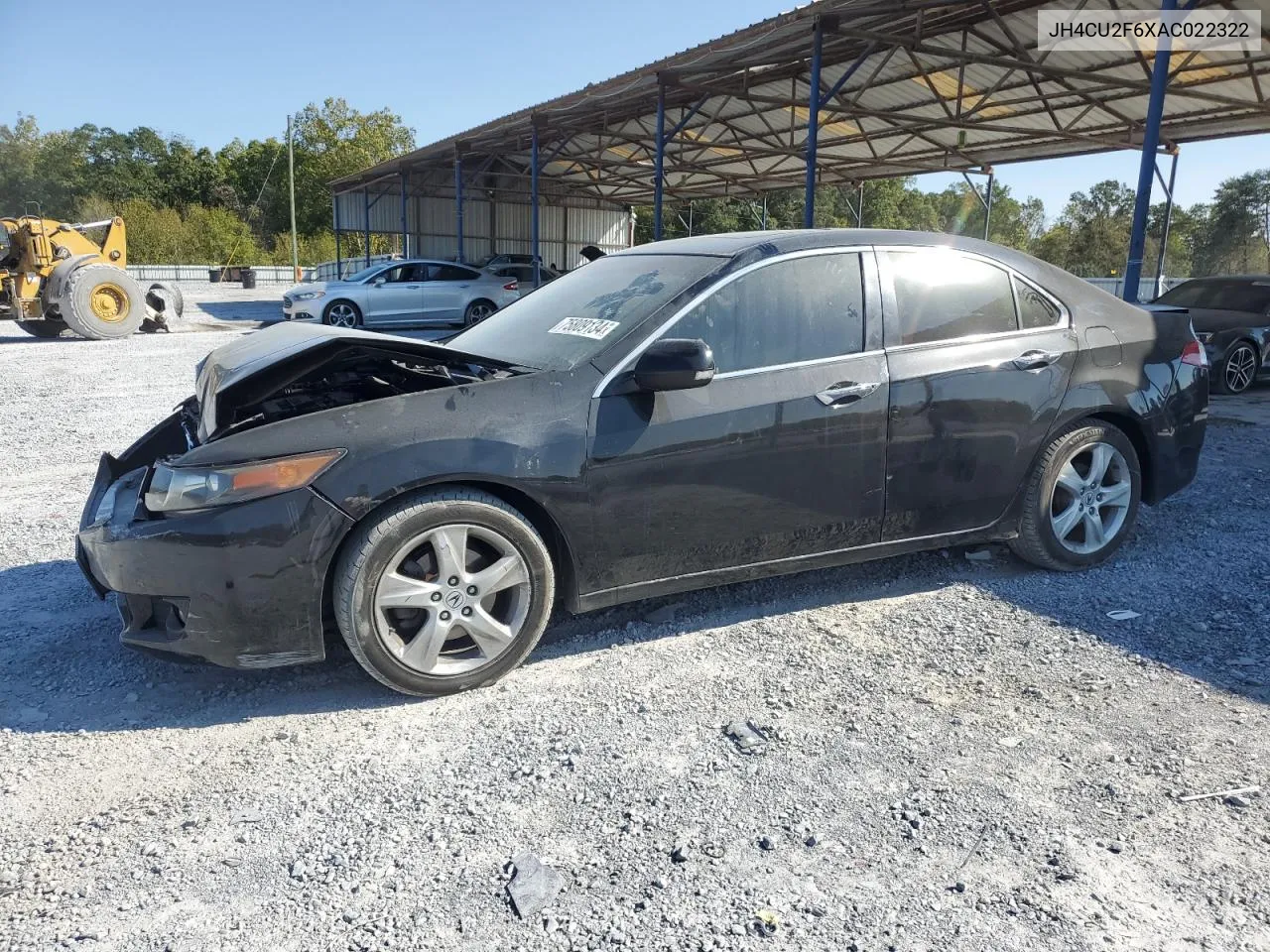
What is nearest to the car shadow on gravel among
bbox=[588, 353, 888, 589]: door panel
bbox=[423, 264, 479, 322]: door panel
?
bbox=[588, 353, 888, 589]: door panel

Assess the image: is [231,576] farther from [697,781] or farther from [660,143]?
[660,143]

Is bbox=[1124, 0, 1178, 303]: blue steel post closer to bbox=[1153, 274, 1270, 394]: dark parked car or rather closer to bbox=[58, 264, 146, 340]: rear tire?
bbox=[1153, 274, 1270, 394]: dark parked car

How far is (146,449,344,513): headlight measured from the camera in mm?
2908

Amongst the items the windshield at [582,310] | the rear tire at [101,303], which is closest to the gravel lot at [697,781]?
the windshield at [582,310]

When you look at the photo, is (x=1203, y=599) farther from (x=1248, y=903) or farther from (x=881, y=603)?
(x=1248, y=903)

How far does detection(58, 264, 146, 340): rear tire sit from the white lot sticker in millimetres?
14996

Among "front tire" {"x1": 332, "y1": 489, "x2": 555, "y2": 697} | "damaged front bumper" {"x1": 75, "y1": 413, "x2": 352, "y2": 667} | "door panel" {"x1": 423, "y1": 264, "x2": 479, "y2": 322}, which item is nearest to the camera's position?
"damaged front bumper" {"x1": 75, "y1": 413, "x2": 352, "y2": 667}

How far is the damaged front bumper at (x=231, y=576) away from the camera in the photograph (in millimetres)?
2885

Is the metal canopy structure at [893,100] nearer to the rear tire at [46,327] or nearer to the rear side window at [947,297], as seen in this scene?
the rear side window at [947,297]

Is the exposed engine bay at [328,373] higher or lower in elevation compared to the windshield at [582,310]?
lower

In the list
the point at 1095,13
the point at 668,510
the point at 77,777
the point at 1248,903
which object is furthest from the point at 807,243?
the point at 1095,13

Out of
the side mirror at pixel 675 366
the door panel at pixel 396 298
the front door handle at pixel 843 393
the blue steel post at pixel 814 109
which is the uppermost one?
the blue steel post at pixel 814 109

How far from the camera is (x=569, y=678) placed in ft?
10.9

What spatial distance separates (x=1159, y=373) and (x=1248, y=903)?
9.78ft
